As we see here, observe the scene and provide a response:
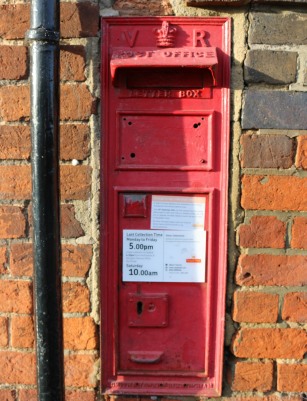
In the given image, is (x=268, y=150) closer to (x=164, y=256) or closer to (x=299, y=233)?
(x=299, y=233)

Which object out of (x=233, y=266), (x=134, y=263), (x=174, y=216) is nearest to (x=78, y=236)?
(x=134, y=263)

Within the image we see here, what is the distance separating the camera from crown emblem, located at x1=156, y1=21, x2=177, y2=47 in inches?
53.9

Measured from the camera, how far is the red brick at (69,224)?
1.43m

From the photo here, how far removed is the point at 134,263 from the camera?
1.43 meters

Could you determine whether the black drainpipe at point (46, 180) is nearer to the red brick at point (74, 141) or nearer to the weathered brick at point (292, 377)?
the red brick at point (74, 141)

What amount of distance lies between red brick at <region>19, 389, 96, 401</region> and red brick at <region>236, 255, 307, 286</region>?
1.95ft

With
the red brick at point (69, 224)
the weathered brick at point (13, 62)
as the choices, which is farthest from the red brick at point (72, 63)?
the red brick at point (69, 224)

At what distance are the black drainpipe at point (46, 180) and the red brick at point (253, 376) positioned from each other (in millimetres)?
561

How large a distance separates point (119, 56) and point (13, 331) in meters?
0.88

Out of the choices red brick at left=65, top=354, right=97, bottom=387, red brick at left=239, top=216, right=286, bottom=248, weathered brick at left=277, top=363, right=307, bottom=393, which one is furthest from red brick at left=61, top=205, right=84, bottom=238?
weathered brick at left=277, top=363, right=307, bottom=393

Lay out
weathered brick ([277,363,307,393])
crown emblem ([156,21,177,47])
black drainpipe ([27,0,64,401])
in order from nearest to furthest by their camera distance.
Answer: black drainpipe ([27,0,64,401]), crown emblem ([156,21,177,47]), weathered brick ([277,363,307,393])

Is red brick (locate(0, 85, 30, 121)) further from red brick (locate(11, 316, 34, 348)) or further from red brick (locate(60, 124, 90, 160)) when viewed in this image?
red brick (locate(11, 316, 34, 348))

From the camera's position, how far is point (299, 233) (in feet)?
4.69

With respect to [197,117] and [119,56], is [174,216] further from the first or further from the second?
[119,56]
